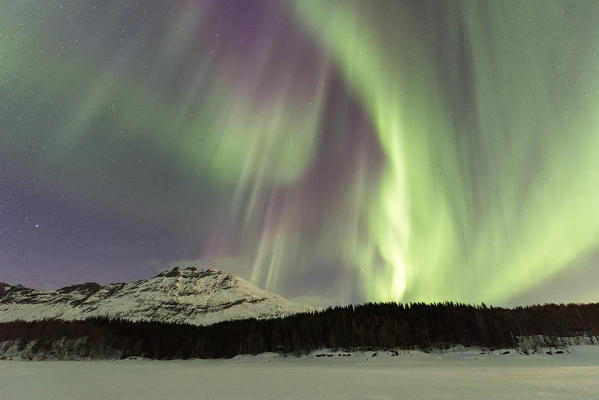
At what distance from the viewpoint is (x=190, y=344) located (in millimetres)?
152875

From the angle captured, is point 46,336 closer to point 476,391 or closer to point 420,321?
point 420,321

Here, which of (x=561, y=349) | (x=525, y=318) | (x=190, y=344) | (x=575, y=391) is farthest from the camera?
(x=190, y=344)

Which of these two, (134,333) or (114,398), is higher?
(134,333)

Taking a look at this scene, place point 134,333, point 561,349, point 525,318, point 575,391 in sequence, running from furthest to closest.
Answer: point 134,333 < point 525,318 < point 561,349 < point 575,391

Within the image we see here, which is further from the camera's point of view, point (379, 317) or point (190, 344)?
point (190, 344)

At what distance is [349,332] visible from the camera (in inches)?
5108

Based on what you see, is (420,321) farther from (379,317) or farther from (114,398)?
(114,398)

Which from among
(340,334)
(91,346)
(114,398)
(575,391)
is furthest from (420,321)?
(91,346)

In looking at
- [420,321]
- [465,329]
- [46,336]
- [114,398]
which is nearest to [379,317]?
[420,321]

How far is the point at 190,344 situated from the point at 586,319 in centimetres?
15482

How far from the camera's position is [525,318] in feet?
426

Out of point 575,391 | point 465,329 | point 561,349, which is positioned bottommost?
point 575,391

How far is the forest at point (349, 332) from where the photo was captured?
4751 inches

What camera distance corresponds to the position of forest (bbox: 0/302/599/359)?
120688 mm
